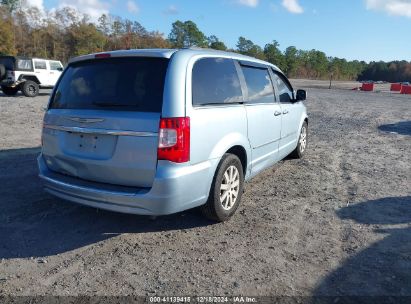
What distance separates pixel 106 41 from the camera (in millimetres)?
69000

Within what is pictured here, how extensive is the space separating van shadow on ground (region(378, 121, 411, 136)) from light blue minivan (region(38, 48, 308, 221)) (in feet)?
26.5

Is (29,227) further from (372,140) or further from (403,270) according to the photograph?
(372,140)

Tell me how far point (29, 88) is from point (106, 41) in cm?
5393

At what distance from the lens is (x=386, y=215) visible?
14.5 feet

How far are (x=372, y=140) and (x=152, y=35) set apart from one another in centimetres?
7823

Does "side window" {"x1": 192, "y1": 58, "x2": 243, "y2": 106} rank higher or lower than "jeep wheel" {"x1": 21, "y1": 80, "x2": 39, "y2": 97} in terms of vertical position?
higher

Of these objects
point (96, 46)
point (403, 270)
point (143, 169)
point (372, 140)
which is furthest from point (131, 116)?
point (96, 46)

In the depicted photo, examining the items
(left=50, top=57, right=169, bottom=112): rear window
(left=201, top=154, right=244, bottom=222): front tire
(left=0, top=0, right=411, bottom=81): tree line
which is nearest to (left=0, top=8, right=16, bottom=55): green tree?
(left=0, top=0, right=411, bottom=81): tree line

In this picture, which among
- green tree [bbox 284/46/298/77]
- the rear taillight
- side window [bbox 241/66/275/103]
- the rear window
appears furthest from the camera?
green tree [bbox 284/46/298/77]

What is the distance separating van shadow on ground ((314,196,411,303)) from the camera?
2.92m

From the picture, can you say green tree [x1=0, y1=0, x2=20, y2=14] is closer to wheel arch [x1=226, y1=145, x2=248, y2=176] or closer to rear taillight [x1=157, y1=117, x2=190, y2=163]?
wheel arch [x1=226, y1=145, x2=248, y2=176]

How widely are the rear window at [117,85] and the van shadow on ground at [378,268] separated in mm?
2140

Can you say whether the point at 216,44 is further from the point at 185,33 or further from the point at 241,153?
the point at 241,153

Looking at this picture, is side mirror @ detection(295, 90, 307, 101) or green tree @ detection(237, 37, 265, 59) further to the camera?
green tree @ detection(237, 37, 265, 59)
